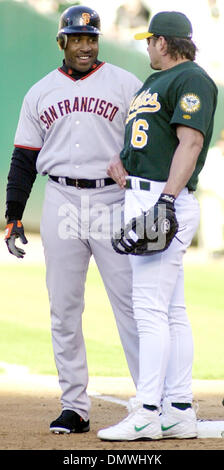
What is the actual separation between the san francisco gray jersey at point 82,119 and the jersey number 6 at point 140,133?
41 centimetres

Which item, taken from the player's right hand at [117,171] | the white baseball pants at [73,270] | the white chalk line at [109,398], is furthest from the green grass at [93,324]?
the player's right hand at [117,171]

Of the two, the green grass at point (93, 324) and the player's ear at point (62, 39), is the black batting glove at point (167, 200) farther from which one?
the green grass at point (93, 324)

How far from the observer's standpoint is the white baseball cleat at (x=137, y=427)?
3623 mm

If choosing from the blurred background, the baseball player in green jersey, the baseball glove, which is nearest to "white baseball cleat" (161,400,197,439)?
the baseball player in green jersey

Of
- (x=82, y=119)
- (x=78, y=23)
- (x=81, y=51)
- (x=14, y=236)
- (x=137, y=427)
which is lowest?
(x=137, y=427)

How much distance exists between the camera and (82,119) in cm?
413

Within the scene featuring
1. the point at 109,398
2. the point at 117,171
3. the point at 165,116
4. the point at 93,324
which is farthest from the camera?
the point at 93,324

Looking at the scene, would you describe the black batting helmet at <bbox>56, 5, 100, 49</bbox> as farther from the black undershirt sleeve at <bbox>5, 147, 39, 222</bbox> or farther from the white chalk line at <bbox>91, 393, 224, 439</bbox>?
the white chalk line at <bbox>91, 393, 224, 439</bbox>

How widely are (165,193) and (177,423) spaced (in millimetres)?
953

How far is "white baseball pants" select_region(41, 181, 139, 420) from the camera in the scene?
411 centimetres

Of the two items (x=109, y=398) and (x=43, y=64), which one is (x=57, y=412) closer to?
(x=109, y=398)

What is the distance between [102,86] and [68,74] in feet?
0.57

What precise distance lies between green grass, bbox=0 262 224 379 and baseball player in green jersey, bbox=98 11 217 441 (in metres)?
2.48

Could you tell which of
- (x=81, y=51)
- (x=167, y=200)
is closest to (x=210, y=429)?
(x=167, y=200)
